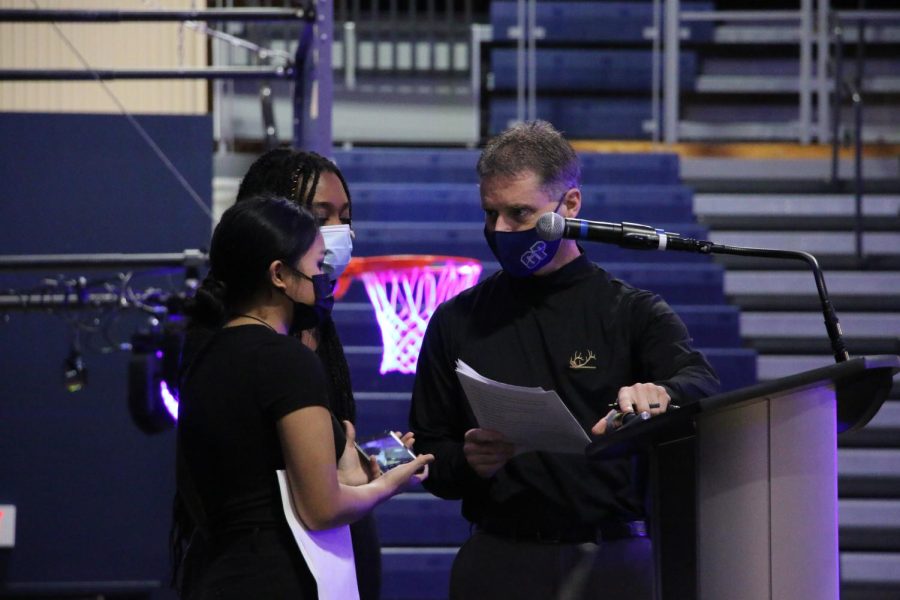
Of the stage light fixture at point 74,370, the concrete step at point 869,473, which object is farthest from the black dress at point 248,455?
the concrete step at point 869,473

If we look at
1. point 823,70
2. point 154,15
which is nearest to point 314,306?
point 154,15

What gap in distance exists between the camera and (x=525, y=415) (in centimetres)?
206

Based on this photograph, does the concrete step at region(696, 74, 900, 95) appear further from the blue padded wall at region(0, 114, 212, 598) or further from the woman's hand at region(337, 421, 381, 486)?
the woman's hand at region(337, 421, 381, 486)

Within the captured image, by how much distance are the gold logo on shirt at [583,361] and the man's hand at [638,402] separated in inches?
10.6

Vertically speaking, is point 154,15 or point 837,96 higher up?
point 154,15

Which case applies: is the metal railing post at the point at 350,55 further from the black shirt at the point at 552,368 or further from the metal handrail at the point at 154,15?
the black shirt at the point at 552,368

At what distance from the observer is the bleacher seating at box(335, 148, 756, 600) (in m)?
5.42

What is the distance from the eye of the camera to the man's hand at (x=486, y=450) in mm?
2217

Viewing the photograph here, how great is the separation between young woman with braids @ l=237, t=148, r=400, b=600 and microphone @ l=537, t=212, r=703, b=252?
599 millimetres

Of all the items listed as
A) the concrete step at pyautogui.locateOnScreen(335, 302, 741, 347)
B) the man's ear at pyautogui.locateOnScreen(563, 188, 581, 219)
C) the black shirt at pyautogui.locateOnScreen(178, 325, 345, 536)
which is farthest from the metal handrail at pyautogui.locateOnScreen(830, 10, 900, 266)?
the black shirt at pyautogui.locateOnScreen(178, 325, 345, 536)

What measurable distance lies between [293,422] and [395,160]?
5.37 m

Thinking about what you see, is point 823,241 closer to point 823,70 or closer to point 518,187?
point 823,70

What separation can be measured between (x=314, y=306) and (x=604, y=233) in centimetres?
51

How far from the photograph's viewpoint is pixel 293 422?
6.29ft
